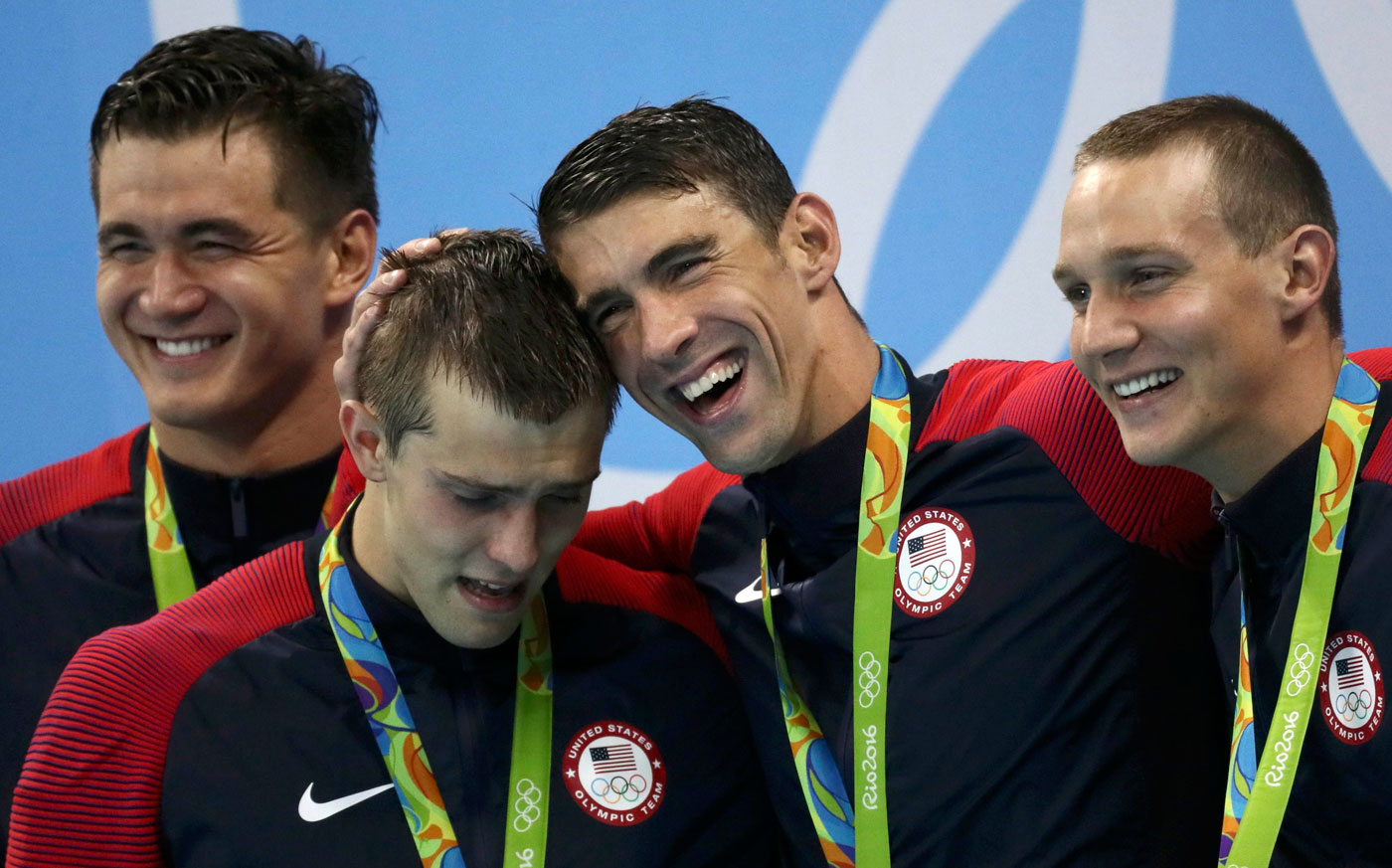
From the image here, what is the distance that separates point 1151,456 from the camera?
6.28 feet

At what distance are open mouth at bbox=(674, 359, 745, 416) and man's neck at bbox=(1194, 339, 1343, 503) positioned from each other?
68 centimetres

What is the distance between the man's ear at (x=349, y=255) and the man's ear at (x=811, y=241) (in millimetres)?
1001

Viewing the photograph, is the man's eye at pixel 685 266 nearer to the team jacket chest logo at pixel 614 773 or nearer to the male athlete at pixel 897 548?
the male athlete at pixel 897 548

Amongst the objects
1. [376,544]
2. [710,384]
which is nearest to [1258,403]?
[710,384]

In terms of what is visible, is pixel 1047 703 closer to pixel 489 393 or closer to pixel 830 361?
pixel 830 361

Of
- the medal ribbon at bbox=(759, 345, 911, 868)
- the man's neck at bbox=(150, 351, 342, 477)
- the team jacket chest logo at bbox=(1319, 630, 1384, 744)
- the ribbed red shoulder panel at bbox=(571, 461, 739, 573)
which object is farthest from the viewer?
the man's neck at bbox=(150, 351, 342, 477)

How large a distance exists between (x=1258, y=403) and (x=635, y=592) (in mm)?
963

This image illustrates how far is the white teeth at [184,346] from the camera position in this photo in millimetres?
2697

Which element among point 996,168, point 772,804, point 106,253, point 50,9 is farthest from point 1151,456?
point 50,9

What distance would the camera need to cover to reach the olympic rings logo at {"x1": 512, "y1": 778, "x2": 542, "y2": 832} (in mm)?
2021


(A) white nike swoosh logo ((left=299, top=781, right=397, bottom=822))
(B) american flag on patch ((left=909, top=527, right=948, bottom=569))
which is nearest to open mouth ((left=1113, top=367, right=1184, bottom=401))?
(B) american flag on patch ((left=909, top=527, right=948, bottom=569))

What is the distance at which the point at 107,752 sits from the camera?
1952mm

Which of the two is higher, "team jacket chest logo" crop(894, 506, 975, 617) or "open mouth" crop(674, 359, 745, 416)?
"open mouth" crop(674, 359, 745, 416)

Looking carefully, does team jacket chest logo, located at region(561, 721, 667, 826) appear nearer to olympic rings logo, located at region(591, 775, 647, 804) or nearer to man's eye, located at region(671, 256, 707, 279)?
olympic rings logo, located at region(591, 775, 647, 804)
